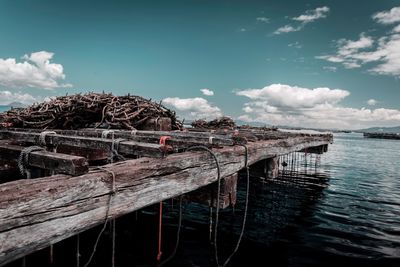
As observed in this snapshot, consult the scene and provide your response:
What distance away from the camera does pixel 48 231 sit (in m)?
2.29

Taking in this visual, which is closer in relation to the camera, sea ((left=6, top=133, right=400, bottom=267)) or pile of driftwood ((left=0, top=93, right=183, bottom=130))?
sea ((left=6, top=133, right=400, bottom=267))

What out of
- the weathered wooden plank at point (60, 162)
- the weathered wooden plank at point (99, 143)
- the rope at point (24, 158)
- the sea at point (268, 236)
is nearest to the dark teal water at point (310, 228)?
the sea at point (268, 236)

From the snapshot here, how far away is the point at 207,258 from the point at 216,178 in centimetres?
289

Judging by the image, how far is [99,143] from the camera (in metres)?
4.31

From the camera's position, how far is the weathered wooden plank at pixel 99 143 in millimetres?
3610

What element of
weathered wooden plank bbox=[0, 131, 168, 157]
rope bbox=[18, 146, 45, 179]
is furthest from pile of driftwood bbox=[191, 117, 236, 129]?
rope bbox=[18, 146, 45, 179]

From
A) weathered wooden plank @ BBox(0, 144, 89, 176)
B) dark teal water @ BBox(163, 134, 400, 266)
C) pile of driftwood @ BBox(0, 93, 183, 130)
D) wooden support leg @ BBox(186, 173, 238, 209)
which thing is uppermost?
pile of driftwood @ BBox(0, 93, 183, 130)

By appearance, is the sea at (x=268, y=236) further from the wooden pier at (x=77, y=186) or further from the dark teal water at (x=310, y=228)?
the wooden pier at (x=77, y=186)

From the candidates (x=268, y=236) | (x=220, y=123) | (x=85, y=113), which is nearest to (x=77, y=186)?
(x=268, y=236)

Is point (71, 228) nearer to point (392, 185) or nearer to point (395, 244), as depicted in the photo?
point (395, 244)

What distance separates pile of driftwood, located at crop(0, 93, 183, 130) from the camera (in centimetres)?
902

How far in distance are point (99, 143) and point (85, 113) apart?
19.4 feet

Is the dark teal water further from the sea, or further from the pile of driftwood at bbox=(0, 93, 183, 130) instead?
the pile of driftwood at bbox=(0, 93, 183, 130)

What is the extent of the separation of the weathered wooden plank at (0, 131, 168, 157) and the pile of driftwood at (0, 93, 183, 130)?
374 centimetres
